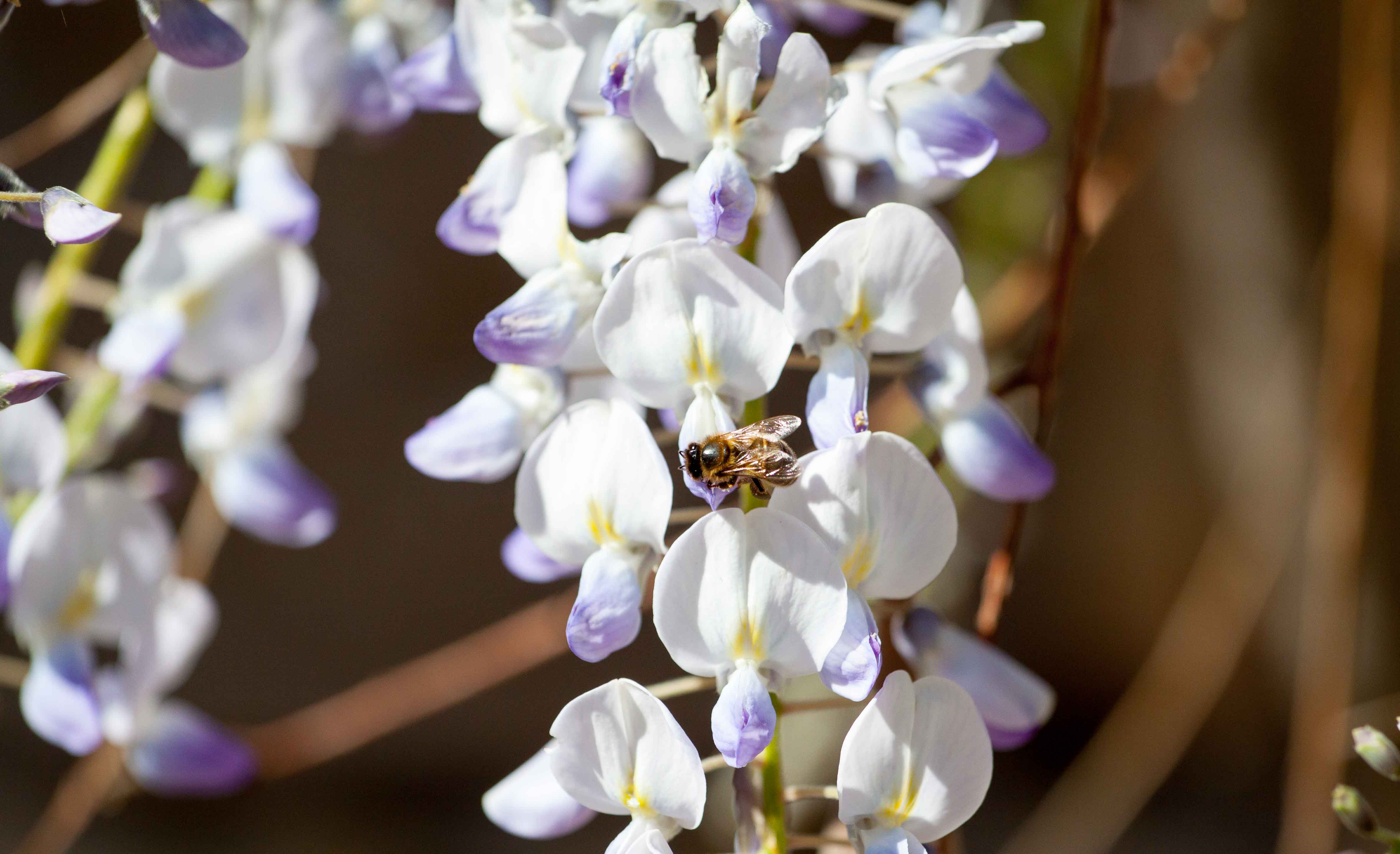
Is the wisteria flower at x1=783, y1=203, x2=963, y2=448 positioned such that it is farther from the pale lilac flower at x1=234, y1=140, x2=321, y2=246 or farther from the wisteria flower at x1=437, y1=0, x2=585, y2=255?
the pale lilac flower at x1=234, y1=140, x2=321, y2=246

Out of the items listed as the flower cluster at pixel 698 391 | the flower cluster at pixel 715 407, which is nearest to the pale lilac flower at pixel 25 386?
the flower cluster at pixel 698 391

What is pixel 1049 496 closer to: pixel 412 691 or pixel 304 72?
pixel 412 691

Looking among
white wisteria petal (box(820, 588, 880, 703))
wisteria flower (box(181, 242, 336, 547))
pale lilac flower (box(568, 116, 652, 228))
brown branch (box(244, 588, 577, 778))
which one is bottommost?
brown branch (box(244, 588, 577, 778))

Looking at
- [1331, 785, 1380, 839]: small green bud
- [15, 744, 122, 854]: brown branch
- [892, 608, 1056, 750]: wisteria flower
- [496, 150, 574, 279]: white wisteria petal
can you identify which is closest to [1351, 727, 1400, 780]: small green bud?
[1331, 785, 1380, 839]: small green bud

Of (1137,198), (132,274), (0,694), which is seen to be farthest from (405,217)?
(1137,198)

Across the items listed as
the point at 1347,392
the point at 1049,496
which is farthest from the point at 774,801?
the point at 1049,496

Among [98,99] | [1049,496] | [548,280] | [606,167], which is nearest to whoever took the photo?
[548,280]
